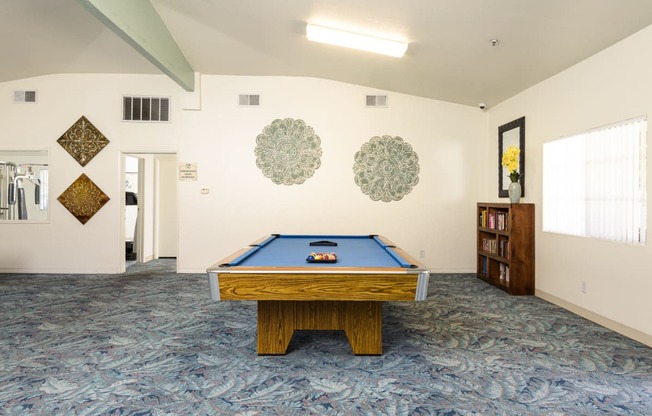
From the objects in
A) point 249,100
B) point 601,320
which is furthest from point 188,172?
point 601,320

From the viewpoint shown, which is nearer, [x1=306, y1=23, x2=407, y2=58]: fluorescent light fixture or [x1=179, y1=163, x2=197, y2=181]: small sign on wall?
[x1=306, y1=23, x2=407, y2=58]: fluorescent light fixture

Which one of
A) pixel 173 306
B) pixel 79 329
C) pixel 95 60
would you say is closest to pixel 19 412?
pixel 79 329

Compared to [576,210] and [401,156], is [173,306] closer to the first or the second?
[401,156]

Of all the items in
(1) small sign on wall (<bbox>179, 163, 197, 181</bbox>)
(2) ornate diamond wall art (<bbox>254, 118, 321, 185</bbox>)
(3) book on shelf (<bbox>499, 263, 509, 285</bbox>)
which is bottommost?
(3) book on shelf (<bbox>499, 263, 509, 285</bbox>)

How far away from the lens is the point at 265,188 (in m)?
5.58

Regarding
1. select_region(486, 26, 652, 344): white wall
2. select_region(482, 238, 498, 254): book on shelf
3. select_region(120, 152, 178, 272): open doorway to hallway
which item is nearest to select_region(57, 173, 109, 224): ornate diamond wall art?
select_region(120, 152, 178, 272): open doorway to hallway

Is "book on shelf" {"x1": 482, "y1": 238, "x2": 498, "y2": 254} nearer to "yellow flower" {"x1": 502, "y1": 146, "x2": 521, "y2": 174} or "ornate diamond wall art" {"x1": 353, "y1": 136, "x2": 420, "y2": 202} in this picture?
"yellow flower" {"x1": 502, "y1": 146, "x2": 521, "y2": 174}

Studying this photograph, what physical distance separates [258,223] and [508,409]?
166 inches

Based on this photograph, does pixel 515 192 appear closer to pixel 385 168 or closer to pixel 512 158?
pixel 512 158

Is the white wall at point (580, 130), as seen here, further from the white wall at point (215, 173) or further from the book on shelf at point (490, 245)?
the white wall at point (215, 173)

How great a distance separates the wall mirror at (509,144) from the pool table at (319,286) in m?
2.41

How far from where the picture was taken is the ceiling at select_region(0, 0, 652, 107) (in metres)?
3.11

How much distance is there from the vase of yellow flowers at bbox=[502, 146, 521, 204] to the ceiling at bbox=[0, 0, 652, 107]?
0.81 metres

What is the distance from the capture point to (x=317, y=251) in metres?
3.17
